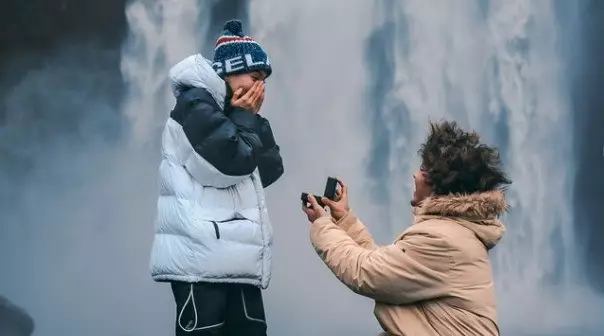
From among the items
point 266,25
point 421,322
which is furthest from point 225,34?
point 266,25

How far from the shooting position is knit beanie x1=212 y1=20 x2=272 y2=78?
293 cm

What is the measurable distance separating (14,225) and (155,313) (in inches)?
30.1

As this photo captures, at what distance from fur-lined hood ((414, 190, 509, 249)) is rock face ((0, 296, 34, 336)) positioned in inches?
93.8

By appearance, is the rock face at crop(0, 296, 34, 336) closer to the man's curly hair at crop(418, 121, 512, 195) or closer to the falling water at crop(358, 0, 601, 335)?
the falling water at crop(358, 0, 601, 335)

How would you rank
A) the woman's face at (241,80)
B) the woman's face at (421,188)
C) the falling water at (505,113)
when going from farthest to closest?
the falling water at (505,113) < the woman's face at (241,80) < the woman's face at (421,188)

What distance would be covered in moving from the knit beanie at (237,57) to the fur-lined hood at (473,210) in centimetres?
71

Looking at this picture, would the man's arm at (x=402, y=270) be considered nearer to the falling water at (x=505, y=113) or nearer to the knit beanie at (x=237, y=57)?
the knit beanie at (x=237, y=57)

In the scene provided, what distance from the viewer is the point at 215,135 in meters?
2.73

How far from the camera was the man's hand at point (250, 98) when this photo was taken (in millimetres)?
2883

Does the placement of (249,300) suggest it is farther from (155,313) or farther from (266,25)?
(266,25)

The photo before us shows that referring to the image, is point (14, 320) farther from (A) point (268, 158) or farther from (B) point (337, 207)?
(B) point (337, 207)

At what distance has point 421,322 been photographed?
2508 mm

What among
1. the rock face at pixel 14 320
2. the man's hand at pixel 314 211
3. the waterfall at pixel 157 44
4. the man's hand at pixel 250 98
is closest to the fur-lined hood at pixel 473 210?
the man's hand at pixel 314 211

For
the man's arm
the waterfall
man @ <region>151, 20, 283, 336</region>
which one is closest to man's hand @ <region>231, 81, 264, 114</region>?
man @ <region>151, 20, 283, 336</region>
